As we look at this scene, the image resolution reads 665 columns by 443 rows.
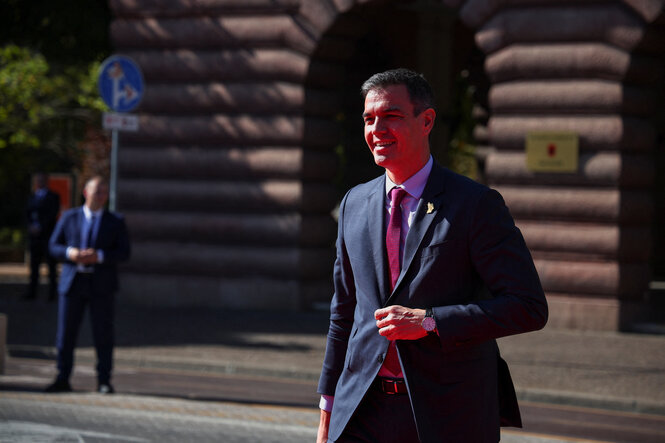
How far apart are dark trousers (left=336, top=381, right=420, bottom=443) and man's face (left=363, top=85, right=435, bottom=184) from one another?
0.67 metres

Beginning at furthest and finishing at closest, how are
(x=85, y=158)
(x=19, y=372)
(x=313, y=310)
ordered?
(x=85, y=158) → (x=313, y=310) → (x=19, y=372)

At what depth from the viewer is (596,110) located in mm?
14469

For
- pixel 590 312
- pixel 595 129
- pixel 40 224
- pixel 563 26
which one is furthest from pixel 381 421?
pixel 40 224

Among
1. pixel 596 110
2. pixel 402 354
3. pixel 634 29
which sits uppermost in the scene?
pixel 634 29

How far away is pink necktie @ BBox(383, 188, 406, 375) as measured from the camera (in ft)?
11.6

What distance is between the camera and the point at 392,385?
355 cm

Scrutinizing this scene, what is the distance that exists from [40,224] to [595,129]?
8.70 meters

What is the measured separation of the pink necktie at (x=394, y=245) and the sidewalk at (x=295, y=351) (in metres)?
6.77

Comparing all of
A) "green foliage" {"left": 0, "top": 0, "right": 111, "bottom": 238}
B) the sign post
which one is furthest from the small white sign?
"green foliage" {"left": 0, "top": 0, "right": 111, "bottom": 238}

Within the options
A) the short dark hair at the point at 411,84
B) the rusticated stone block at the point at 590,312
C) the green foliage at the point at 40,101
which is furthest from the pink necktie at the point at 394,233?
the green foliage at the point at 40,101

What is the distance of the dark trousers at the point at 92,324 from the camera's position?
9.98 metres

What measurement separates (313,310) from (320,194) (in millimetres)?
1602

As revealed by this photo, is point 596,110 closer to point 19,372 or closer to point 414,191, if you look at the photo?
point 19,372

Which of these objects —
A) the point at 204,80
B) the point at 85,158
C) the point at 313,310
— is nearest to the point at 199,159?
the point at 204,80
